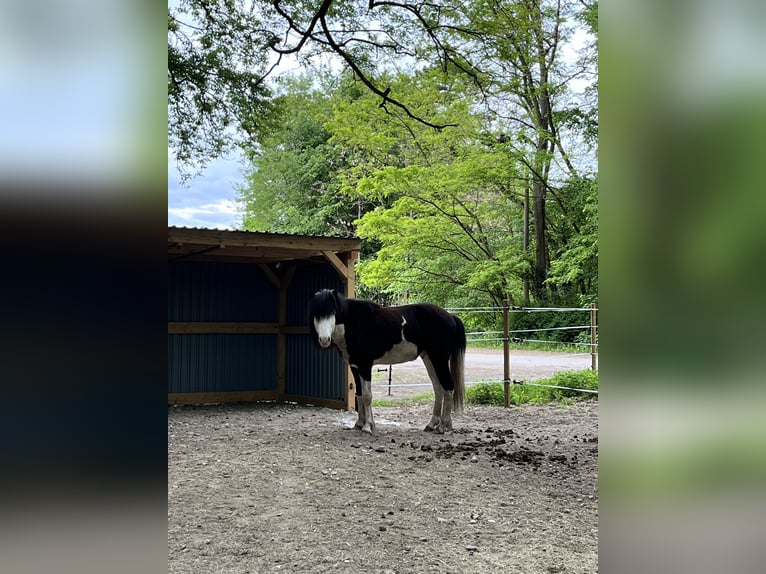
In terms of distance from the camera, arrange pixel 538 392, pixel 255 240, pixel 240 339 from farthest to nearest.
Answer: pixel 538 392
pixel 240 339
pixel 255 240

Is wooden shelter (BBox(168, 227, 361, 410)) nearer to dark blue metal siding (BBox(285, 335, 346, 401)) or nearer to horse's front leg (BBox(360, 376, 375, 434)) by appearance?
dark blue metal siding (BBox(285, 335, 346, 401))

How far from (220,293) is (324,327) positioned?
3404 millimetres

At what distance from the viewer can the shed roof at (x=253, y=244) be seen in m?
6.66

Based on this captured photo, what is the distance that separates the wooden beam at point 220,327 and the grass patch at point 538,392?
3.31 metres

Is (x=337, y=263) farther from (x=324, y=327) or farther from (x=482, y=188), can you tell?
(x=482, y=188)

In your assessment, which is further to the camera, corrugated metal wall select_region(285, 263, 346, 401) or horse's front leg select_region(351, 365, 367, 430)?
corrugated metal wall select_region(285, 263, 346, 401)

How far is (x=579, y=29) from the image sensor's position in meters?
14.2

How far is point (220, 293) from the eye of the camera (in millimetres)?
8609

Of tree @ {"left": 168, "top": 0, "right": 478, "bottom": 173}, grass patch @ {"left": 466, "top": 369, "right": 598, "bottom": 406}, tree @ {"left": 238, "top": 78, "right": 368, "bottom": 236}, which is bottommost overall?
grass patch @ {"left": 466, "top": 369, "right": 598, "bottom": 406}

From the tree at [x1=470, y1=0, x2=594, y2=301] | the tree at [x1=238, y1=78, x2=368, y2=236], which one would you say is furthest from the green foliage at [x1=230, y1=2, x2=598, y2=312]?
the tree at [x1=238, y1=78, x2=368, y2=236]

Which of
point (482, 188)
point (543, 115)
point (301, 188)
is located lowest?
point (482, 188)

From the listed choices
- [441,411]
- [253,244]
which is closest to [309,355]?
[253,244]

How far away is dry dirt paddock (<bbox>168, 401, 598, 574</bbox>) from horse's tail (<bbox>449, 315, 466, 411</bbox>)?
334 mm

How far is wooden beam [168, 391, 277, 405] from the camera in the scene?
8.19 metres
